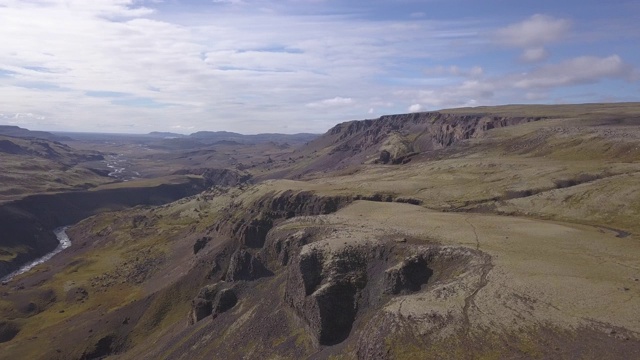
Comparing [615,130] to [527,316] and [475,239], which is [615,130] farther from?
[527,316]

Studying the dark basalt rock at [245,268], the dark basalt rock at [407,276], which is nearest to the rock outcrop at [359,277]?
the dark basalt rock at [407,276]

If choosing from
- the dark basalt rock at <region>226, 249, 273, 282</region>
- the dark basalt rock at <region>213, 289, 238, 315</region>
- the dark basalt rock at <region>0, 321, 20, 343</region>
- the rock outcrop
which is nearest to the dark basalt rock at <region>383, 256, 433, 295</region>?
the rock outcrop

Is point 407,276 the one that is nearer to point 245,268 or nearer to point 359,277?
point 359,277

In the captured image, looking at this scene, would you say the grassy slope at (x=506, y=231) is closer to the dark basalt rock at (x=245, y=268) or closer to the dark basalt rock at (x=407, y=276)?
the dark basalt rock at (x=407, y=276)

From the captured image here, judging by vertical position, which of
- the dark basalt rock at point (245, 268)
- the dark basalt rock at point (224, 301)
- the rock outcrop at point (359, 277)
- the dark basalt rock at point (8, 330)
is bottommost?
the dark basalt rock at point (8, 330)

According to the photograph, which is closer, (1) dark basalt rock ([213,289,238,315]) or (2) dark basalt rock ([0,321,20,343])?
(1) dark basalt rock ([213,289,238,315])

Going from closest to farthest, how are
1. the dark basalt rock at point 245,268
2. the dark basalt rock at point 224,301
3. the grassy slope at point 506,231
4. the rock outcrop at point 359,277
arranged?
the grassy slope at point 506,231, the rock outcrop at point 359,277, the dark basalt rock at point 224,301, the dark basalt rock at point 245,268

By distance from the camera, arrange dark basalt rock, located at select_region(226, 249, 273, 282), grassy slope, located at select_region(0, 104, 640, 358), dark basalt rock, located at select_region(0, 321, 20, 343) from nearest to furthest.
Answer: grassy slope, located at select_region(0, 104, 640, 358) < dark basalt rock, located at select_region(226, 249, 273, 282) < dark basalt rock, located at select_region(0, 321, 20, 343)

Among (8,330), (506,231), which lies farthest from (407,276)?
(8,330)

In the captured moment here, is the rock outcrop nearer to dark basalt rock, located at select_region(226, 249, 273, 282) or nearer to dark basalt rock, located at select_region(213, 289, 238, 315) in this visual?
dark basalt rock, located at select_region(213, 289, 238, 315)

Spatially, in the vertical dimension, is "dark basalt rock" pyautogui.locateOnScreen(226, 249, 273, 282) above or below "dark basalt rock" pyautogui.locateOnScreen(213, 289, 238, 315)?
above

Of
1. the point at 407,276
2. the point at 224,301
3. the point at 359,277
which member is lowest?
the point at 224,301

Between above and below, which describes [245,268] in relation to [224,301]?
above
